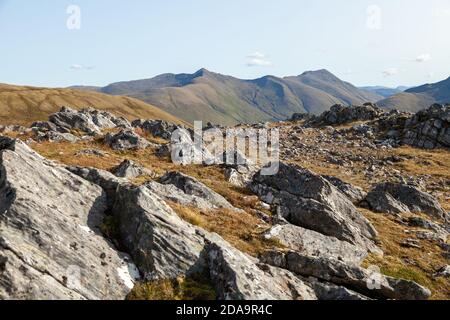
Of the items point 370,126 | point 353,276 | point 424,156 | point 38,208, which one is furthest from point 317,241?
point 370,126

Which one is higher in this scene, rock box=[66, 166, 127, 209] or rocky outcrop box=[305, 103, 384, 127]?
rocky outcrop box=[305, 103, 384, 127]

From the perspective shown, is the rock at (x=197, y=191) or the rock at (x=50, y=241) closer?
the rock at (x=50, y=241)

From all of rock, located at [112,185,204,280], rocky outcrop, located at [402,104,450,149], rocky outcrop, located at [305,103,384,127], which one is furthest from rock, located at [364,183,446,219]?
rocky outcrop, located at [305,103,384,127]

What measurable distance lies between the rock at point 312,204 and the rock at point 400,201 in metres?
6.10

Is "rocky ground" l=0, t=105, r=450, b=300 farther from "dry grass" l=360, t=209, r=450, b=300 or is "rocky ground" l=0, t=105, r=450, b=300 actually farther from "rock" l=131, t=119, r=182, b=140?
"rock" l=131, t=119, r=182, b=140

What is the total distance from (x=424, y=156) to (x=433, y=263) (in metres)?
41.9

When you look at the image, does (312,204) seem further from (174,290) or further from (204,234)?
(174,290)

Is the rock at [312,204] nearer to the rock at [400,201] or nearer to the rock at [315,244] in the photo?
the rock at [315,244]

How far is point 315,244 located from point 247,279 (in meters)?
7.58

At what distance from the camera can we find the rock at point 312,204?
22.9 m

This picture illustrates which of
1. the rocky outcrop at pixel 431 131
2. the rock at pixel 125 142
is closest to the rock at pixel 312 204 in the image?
the rock at pixel 125 142

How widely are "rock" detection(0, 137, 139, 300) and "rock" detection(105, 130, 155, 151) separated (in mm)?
24291

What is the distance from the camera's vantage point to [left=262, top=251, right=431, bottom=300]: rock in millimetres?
15688

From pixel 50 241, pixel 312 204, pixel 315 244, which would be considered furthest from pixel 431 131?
pixel 50 241
